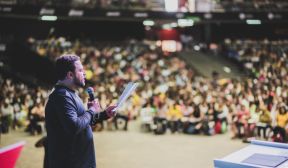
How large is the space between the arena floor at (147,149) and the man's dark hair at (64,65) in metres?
5.12

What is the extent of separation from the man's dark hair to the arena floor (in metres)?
5.12

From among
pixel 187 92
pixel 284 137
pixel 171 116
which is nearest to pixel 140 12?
pixel 187 92

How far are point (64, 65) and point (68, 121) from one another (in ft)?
1.56

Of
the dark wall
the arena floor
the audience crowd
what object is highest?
the dark wall

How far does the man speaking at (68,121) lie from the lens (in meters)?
2.77

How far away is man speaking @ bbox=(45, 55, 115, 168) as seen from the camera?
2771mm

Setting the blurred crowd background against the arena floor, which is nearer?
the arena floor

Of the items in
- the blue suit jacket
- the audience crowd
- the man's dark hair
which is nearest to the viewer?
the blue suit jacket

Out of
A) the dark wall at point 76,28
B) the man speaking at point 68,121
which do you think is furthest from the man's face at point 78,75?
the dark wall at point 76,28

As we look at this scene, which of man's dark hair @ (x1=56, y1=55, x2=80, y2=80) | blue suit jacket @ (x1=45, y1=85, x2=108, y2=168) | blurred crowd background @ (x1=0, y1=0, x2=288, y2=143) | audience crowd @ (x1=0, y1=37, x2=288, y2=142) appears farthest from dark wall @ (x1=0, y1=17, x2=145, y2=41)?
blue suit jacket @ (x1=45, y1=85, x2=108, y2=168)

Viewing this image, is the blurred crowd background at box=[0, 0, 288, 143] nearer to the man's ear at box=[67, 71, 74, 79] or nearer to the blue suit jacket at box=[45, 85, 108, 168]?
the blue suit jacket at box=[45, 85, 108, 168]

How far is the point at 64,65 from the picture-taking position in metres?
2.91

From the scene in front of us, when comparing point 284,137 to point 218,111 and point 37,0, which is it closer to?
point 218,111

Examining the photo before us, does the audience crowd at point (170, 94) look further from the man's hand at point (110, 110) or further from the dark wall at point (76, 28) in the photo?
the man's hand at point (110, 110)
